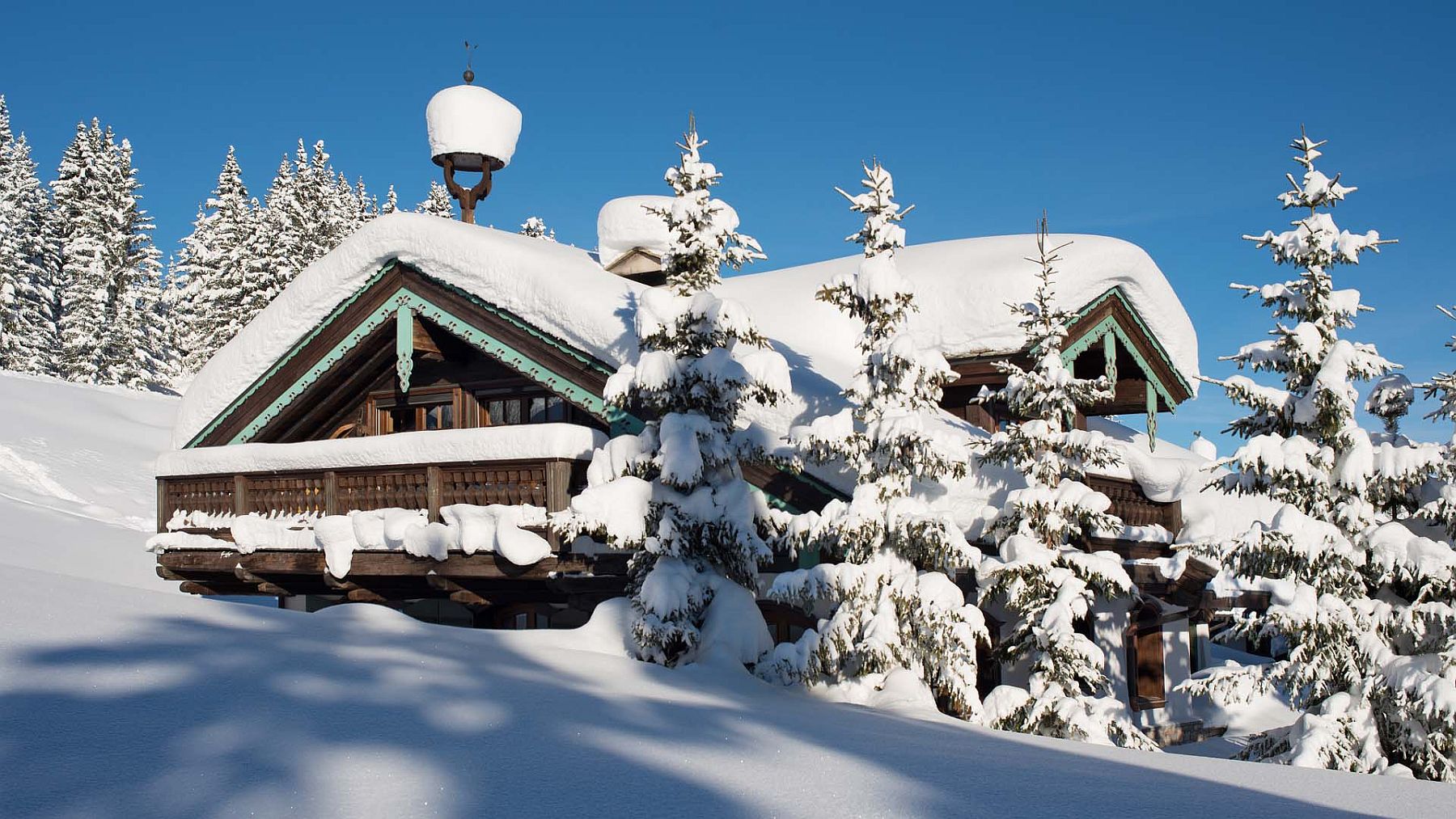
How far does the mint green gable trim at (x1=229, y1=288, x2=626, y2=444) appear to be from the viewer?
48.3 feet

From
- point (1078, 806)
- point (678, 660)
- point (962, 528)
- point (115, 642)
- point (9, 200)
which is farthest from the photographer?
point (9, 200)

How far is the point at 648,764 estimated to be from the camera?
5.22 meters

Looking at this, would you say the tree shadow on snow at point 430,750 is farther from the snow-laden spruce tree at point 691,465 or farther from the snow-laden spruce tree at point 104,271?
the snow-laden spruce tree at point 104,271

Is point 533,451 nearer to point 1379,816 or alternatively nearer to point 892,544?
point 892,544

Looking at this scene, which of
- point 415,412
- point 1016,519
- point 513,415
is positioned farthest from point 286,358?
point 1016,519

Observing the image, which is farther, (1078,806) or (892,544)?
(892,544)

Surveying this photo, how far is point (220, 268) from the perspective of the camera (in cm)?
5222

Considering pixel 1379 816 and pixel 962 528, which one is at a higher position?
pixel 962 528

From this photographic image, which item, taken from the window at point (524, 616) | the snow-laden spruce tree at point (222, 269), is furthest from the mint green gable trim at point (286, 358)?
the snow-laden spruce tree at point (222, 269)

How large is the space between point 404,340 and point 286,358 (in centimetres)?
226

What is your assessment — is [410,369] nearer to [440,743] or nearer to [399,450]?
[399,450]

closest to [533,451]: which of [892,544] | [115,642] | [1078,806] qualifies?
[892,544]

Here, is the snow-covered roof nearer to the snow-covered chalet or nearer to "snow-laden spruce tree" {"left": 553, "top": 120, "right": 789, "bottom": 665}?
the snow-covered chalet

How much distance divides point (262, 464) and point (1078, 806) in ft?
45.5
